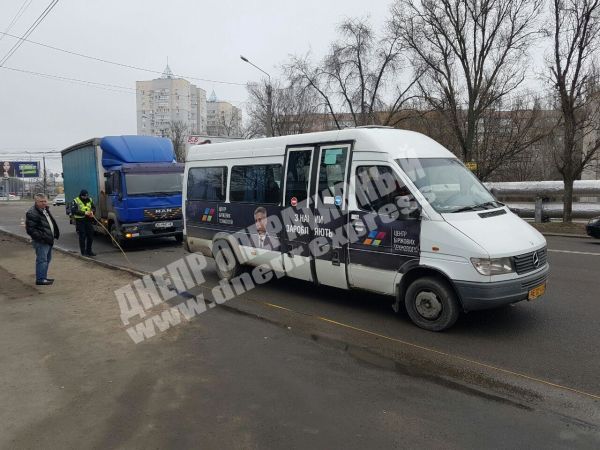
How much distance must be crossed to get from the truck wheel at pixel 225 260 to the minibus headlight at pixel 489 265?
4643 mm

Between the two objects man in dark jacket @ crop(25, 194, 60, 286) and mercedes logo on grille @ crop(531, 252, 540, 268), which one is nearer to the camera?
mercedes logo on grille @ crop(531, 252, 540, 268)

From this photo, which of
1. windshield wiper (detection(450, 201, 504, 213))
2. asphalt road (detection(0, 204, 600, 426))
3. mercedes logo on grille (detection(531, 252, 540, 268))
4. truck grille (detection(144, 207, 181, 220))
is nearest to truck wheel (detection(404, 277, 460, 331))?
asphalt road (detection(0, 204, 600, 426))

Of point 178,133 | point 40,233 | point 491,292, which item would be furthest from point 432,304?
point 178,133

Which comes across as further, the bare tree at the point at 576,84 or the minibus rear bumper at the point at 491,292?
the bare tree at the point at 576,84

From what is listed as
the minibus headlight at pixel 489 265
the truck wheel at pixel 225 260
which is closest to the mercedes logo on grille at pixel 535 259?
the minibus headlight at pixel 489 265

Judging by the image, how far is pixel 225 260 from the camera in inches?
350

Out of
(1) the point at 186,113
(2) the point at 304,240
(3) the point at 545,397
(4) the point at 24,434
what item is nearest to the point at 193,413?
(4) the point at 24,434

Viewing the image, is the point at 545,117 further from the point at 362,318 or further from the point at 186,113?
the point at 186,113

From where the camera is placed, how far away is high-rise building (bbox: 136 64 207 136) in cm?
4491

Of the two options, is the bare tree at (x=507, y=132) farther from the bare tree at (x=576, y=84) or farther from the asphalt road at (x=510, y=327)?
the asphalt road at (x=510, y=327)

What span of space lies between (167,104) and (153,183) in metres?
35.0

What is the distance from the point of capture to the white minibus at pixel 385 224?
5.43m

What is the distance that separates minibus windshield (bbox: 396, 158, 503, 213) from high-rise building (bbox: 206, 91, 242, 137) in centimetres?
5052

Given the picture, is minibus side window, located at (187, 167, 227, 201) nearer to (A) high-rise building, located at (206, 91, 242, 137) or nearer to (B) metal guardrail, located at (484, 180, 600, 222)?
(B) metal guardrail, located at (484, 180, 600, 222)
